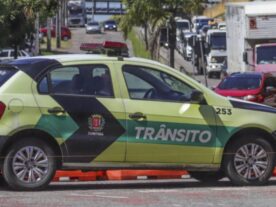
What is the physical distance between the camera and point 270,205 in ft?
32.2

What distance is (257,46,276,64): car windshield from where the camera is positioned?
3216 cm

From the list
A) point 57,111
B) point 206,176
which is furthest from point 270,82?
point 57,111

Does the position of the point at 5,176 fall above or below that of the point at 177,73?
below

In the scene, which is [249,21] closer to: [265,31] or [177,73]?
[265,31]

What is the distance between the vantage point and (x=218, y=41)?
50.5 m

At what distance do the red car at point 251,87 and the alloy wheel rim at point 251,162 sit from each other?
1438cm

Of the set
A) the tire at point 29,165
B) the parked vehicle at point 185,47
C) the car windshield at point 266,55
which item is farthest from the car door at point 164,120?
the parked vehicle at point 185,47

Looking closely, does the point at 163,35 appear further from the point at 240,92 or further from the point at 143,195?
the point at 143,195

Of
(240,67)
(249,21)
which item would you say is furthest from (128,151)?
(240,67)

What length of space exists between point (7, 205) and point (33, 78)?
72.2 inches

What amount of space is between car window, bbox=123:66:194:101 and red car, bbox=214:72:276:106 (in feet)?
48.6

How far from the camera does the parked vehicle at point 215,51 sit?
49812 mm

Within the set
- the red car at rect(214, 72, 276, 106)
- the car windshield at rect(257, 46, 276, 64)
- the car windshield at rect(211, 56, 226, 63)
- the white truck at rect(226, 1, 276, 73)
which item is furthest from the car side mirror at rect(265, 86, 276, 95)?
the car windshield at rect(211, 56, 226, 63)

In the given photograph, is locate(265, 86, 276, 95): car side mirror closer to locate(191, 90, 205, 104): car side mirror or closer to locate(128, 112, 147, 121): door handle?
locate(191, 90, 205, 104): car side mirror
